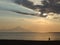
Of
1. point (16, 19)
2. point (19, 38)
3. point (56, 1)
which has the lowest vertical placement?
point (19, 38)

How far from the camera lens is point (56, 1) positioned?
102 centimetres

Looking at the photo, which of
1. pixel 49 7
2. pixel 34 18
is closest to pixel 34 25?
pixel 34 18

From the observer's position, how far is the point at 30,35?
966 millimetres

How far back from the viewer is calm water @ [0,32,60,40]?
947mm

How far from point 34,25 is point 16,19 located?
12cm

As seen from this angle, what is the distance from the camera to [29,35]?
3.17ft

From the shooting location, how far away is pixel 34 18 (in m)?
0.99

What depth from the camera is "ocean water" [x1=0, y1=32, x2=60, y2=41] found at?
3.11 ft

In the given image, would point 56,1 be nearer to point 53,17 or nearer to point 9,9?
point 53,17

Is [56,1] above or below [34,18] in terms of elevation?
above

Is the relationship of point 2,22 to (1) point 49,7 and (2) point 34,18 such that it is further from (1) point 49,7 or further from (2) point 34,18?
(1) point 49,7

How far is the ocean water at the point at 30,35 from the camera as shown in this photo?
3.11 ft

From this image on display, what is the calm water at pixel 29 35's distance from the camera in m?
A: 0.95

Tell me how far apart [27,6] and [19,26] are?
137 mm
